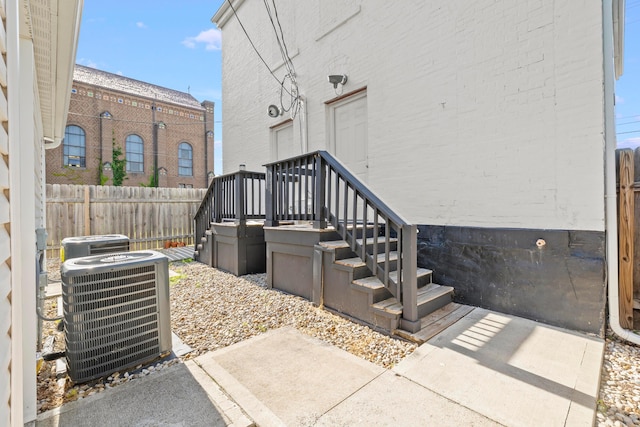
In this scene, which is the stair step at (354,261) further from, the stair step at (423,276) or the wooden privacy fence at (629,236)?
the wooden privacy fence at (629,236)

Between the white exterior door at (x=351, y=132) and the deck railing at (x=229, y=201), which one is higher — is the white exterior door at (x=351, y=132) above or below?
above

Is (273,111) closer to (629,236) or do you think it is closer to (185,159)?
(629,236)

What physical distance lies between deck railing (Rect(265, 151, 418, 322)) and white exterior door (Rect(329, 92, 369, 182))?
2.24 ft

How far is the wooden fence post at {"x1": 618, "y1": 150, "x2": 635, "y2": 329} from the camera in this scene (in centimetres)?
271

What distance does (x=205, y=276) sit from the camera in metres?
4.89

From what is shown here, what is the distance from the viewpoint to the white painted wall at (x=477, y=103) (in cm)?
277

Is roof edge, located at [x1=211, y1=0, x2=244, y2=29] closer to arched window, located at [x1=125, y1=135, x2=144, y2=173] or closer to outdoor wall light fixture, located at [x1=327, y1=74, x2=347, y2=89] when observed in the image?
outdoor wall light fixture, located at [x1=327, y1=74, x2=347, y2=89]

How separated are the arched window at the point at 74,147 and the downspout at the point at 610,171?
1947cm

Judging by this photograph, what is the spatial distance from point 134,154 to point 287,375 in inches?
749

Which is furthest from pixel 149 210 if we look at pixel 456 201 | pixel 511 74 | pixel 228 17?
pixel 511 74

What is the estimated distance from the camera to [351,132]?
494 centimetres

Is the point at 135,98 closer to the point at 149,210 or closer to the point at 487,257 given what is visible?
the point at 149,210

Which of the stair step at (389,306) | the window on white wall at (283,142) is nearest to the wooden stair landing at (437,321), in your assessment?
the stair step at (389,306)

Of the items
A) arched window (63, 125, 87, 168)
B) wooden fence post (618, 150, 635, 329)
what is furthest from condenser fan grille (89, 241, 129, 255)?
arched window (63, 125, 87, 168)
